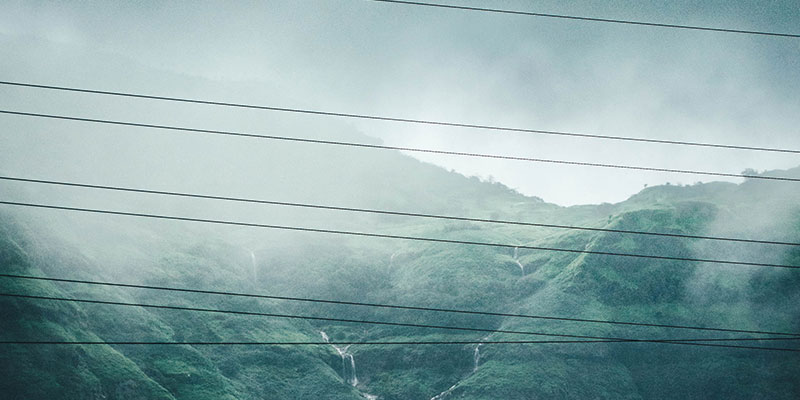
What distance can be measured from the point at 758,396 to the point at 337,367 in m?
111

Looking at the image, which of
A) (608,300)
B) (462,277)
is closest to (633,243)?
(608,300)

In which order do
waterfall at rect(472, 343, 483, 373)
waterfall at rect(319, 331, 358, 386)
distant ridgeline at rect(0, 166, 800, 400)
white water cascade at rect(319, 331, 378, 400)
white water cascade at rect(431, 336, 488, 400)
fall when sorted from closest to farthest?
distant ridgeline at rect(0, 166, 800, 400), white water cascade at rect(431, 336, 488, 400), white water cascade at rect(319, 331, 378, 400), waterfall at rect(319, 331, 358, 386), waterfall at rect(472, 343, 483, 373)

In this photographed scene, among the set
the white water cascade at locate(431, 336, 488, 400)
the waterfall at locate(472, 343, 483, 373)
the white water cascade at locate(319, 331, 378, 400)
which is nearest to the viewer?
the white water cascade at locate(431, 336, 488, 400)

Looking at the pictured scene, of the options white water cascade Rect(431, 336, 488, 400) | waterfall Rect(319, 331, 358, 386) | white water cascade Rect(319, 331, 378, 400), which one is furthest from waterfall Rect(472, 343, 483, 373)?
waterfall Rect(319, 331, 358, 386)

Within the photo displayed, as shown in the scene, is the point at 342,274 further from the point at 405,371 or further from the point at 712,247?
the point at 712,247

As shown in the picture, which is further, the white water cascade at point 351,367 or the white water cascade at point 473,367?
the white water cascade at point 351,367

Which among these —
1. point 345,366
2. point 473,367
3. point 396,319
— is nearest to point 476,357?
point 473,367

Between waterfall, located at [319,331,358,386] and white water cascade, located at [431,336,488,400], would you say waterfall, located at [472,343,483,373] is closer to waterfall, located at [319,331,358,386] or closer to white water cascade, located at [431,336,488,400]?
white water cascade, located at [431,336,488,400]

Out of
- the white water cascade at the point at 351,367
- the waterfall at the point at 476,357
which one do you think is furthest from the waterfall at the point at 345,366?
the waterfall at the point at 476,357

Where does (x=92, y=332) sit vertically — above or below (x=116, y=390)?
above

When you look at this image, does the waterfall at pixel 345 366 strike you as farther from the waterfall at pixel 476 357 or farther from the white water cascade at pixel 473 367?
the waterfall at pixel 476 357

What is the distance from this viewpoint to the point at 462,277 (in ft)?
624

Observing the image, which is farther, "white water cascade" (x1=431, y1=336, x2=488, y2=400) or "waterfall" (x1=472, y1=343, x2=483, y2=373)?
"waterfall" (x1=472, y1=343, x2=483, y2=373)

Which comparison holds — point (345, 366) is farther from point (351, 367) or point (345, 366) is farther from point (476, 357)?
point (476, 357)
